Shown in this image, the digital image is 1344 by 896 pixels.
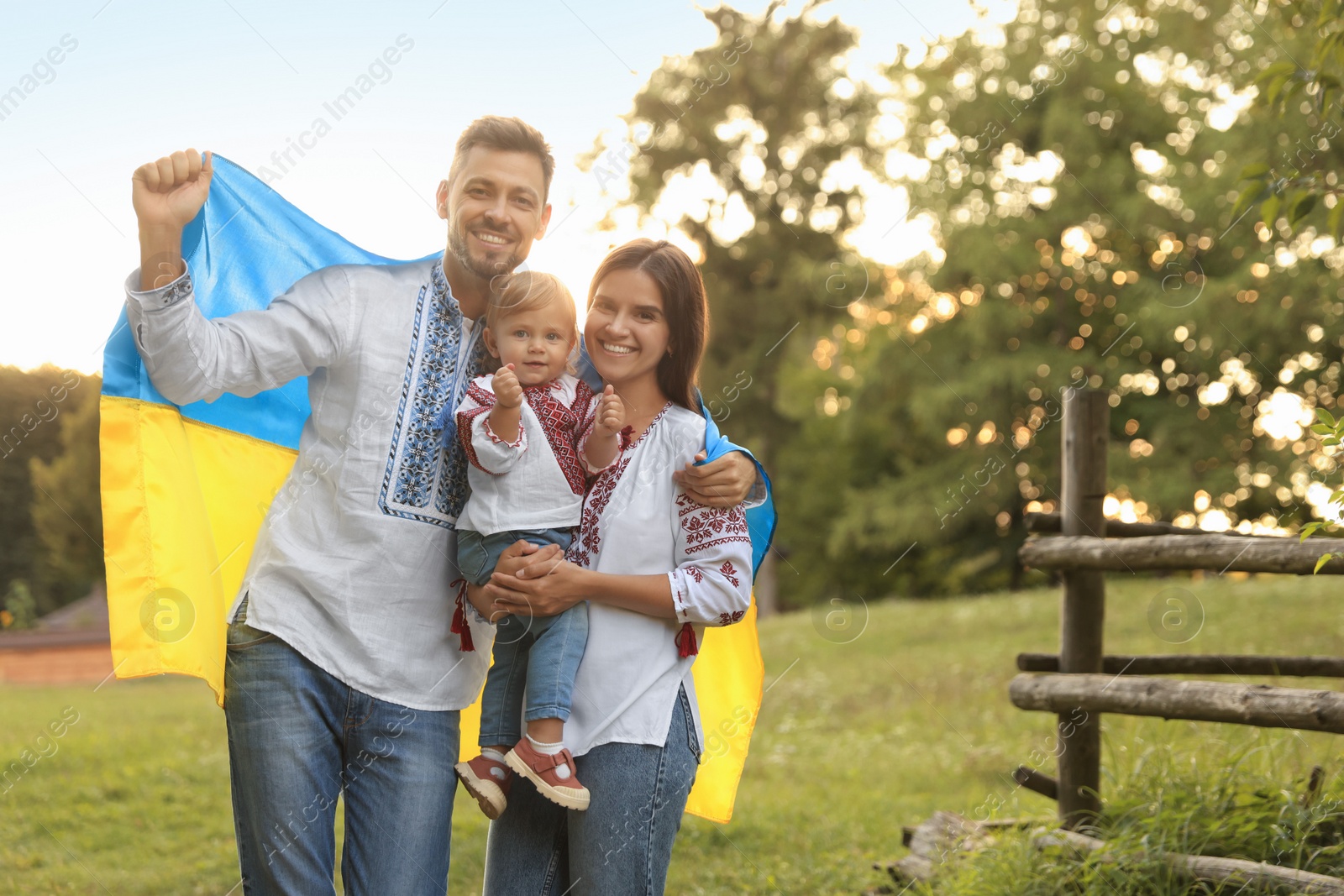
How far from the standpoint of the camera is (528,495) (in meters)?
2.45

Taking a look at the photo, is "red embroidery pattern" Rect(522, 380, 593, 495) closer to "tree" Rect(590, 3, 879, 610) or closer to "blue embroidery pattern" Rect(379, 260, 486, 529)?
"blue embroidery pattern" Rect(379, 260, 486, 529)

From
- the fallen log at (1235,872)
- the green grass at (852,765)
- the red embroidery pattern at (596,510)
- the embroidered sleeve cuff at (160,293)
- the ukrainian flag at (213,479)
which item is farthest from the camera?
the green grass at (852,765)

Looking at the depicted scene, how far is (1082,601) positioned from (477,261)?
3.20 metres

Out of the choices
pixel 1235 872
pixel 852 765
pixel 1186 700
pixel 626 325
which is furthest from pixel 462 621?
pixel 852 765

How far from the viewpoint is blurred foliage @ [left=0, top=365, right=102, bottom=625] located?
23.5 m

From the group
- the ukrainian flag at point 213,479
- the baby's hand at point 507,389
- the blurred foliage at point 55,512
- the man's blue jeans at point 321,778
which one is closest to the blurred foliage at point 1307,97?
the ukrainian flag at point 213,479

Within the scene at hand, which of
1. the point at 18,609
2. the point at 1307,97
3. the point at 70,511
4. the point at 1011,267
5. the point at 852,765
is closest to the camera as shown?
the point at 1307,97

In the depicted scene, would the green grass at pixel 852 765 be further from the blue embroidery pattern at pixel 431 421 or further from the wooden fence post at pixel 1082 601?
the blue embroidery pattern at pixel 431 421

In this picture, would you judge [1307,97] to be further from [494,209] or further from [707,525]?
[494,209]

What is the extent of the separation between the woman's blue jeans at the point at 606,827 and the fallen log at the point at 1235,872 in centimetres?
218

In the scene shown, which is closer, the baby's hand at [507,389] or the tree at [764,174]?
the baby's hand at [507,389]

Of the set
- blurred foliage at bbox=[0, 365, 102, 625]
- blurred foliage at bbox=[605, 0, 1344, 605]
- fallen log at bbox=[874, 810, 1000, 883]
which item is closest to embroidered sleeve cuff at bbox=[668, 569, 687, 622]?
fallen log at bbox=[874, 810, 1000, 883]

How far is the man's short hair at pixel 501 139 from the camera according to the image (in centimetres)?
256

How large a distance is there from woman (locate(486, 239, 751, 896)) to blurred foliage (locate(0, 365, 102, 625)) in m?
23.4
